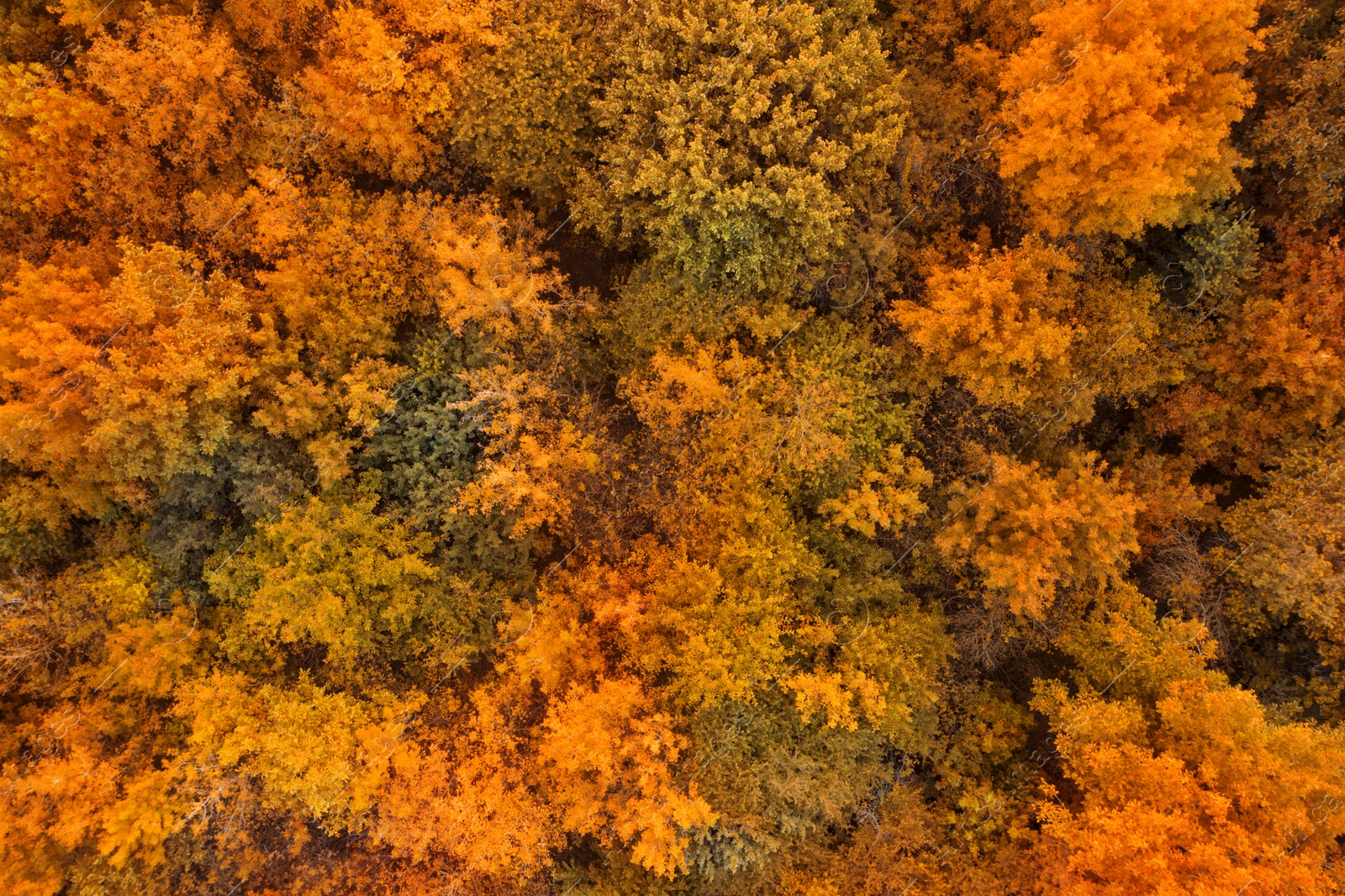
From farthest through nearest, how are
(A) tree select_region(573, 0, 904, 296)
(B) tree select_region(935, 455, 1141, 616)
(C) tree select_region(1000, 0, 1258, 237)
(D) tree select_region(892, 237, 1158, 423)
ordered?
(D) tree select_region(892, 237, 1158, 423) < (B) tree select_region(935, 455, 1141, 616) < (A) tree select_region(573, 0, 904, 296) < (C) tree select_region(1000, 0, 1258, 237)

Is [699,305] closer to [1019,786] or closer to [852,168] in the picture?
[852,168]

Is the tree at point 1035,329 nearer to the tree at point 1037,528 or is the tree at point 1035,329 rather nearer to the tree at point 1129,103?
the tree at point 1129,103

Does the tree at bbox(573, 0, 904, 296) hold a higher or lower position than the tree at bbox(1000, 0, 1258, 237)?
lower

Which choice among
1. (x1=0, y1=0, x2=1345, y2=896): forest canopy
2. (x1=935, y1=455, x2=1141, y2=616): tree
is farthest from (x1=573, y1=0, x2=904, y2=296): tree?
(x1=935, y1=455, x2=1141, y2=616): tree

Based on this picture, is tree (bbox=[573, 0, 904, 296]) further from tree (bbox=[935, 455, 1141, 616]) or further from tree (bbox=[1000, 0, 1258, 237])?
tree (bbox=[935, 455, 1141, 616])

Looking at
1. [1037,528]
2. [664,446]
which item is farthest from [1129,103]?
[664,446]

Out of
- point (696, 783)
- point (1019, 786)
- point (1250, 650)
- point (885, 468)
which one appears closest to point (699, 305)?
point (885, 468)

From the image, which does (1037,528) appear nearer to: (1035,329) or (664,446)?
(1035,329)

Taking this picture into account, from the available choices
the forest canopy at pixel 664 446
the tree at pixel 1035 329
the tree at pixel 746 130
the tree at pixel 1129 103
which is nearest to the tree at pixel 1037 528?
the forest canopy at pixel 664 446
